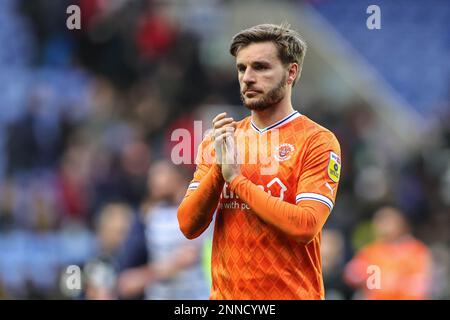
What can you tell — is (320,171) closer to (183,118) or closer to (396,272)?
(396,272)

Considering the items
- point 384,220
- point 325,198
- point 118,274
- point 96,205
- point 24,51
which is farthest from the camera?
point 24,51

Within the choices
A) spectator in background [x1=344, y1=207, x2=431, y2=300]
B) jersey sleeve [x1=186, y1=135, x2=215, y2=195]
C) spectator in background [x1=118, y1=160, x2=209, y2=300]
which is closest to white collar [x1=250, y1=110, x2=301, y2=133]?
jersey sleeve [x1=186, y1=135, x2=215, y2=195]

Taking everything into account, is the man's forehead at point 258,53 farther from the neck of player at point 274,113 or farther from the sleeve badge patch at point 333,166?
the sleeve badge patch at point 333,166

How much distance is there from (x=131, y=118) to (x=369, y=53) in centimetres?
427

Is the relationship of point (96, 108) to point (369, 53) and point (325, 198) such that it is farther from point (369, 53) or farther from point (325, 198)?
point (325, 198)

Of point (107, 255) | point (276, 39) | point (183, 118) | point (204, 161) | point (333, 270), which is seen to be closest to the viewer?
point (276, 39)

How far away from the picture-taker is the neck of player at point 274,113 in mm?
4598

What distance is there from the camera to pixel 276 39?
4531 mm

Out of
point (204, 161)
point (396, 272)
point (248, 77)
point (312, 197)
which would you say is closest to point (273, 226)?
point (312, 197)

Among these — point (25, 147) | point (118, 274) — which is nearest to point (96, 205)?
point (25, 147)

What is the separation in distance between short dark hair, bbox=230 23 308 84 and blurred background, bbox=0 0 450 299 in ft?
14.7

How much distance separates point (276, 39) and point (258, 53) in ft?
0.43

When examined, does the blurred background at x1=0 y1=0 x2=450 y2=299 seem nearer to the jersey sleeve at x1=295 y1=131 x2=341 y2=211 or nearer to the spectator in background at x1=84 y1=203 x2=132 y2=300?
the spectator in background at x1=84 y1=203 x2=132 y2=300
